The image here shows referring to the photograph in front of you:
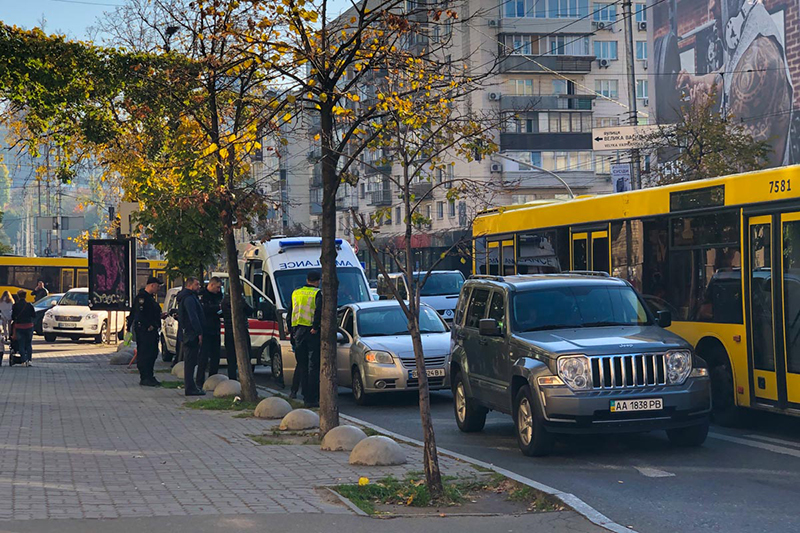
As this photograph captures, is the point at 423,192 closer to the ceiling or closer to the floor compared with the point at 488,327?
closer to the ceiling

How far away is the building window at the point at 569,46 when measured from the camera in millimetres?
72312

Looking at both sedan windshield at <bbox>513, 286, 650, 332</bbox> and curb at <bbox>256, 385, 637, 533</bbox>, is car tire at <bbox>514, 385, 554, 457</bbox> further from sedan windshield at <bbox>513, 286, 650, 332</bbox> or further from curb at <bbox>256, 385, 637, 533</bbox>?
sedan windshield at <bbox>513, 286, 650, 332</bbox>

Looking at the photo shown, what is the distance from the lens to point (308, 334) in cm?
1638

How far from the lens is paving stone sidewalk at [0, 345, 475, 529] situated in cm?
838

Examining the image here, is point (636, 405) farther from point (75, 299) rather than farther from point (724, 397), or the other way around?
point (75, 299)

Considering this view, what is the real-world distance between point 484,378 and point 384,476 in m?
3.08

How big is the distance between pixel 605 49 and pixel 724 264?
65386 millimetres

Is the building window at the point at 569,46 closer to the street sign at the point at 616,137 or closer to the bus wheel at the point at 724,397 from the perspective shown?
the street sign at the point at 616,137

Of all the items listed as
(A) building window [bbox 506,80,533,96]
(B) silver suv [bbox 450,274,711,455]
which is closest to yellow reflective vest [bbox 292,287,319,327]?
(B) silver suv [bbox 450,274,711,455]

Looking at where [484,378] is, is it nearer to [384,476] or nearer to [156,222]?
[384,476]

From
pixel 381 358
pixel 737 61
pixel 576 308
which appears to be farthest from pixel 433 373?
pixel 737 61

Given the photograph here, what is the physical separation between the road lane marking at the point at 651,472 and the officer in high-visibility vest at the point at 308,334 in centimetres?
654

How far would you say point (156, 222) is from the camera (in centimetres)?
2647

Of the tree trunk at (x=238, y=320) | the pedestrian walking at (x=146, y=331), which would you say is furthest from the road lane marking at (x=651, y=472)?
the pedestrian walking at (x=146, y=331)
